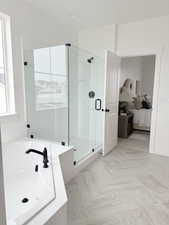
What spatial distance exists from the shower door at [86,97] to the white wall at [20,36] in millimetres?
800

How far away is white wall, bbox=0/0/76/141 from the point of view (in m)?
2.43

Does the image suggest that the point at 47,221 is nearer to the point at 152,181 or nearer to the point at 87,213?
the point at 87,213

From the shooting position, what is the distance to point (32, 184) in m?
1.88

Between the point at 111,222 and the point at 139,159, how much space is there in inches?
67.3

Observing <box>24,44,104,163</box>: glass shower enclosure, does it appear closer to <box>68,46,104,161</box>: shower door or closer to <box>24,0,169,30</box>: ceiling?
<box>68,46,104,161</box>: shower door

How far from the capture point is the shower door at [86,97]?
137 inches

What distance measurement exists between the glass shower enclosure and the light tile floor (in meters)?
0.48

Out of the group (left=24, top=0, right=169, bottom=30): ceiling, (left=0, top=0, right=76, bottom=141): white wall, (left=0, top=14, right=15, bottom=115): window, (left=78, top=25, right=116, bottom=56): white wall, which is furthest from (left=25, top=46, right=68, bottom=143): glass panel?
(left=78, top=25, right=116, bottom=56): white wall

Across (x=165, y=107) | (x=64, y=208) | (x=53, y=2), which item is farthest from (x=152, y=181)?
(x=53, y=2)

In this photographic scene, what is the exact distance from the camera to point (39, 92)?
9.62 feet

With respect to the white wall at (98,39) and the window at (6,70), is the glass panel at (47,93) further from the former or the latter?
the white wall at (98,39)

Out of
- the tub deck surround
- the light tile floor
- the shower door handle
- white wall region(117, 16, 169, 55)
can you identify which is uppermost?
white wall region(117, 16, 169, 55)

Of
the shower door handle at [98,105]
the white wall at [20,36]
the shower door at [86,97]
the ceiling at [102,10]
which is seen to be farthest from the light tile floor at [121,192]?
the ceiling at [102,10]

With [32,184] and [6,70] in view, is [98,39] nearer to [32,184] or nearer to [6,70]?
[6,70]
